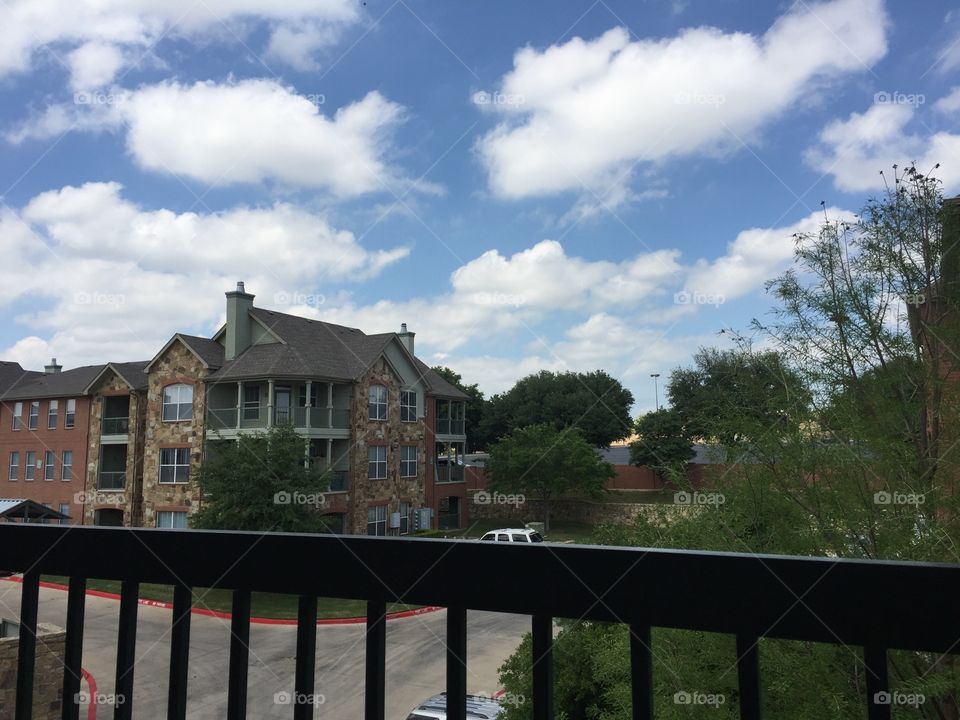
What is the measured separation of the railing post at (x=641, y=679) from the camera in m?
0.95

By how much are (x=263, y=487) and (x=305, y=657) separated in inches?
688

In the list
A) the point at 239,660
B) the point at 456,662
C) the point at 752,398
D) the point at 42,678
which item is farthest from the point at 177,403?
the point at 456,662

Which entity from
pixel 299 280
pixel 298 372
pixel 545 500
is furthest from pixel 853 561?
pixel 545 500

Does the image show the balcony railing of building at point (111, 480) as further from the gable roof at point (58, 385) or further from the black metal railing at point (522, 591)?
the black metal railing at point (522, 591)

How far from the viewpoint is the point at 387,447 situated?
2564cm

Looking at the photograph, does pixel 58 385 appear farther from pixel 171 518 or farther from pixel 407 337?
pixel 407 337

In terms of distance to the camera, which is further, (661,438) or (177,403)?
(661,438)

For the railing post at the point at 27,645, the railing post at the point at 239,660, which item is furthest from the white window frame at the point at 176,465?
the railing post at the point at 239,660

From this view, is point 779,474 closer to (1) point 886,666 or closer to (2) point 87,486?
(1) point 886,666

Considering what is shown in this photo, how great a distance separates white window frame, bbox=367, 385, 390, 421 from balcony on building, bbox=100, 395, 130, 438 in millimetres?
9696

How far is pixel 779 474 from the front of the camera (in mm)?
6703

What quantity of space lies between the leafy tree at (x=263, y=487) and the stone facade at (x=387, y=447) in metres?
5.08

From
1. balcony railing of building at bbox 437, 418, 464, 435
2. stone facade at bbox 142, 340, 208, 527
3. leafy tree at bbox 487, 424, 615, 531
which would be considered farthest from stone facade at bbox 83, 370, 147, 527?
leafy tree at bbox 487, 424, 615, 531

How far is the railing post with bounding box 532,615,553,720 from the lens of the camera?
1.02 metres
